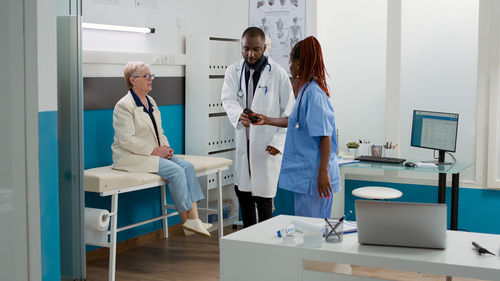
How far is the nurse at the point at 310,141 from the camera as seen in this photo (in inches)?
134

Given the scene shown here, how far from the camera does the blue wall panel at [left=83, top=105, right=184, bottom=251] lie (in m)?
4.46

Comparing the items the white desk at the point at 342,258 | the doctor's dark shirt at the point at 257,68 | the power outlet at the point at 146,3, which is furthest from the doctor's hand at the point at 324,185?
the power outlet at the point at 146,3

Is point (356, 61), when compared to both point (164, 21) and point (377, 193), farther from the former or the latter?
point (164, 21)

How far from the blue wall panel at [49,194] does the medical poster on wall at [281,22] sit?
3.10 metres

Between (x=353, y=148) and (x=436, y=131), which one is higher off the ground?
(x=436, y=131)

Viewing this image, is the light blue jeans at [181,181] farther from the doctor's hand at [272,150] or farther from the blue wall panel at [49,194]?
the blue wall panel at [49,194]

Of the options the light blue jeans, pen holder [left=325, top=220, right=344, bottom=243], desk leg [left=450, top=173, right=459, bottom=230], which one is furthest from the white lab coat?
pen holder [left=325, top=220, right=344, bottom=243]

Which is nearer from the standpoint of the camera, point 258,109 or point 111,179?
point 111,179

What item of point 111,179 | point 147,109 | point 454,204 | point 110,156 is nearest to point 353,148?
point 454,204

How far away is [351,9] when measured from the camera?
543 centimetres

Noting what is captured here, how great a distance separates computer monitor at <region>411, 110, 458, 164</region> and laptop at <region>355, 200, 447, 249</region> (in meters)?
2.32

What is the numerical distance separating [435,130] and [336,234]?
2.42m

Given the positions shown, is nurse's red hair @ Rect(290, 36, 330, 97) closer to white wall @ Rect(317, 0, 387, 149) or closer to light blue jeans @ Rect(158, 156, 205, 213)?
light blue jeans @ Rect(158, 156, 205, 213)

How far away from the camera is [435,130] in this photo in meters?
4.62
